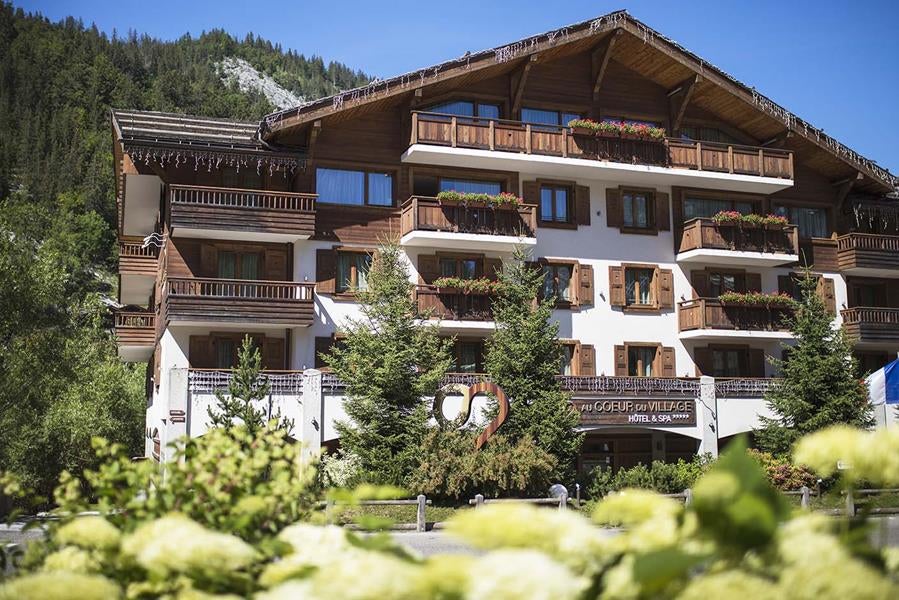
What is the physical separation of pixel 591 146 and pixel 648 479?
37.5 ft

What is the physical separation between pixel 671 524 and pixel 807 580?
0.64 metres

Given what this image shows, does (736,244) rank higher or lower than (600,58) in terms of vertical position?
lower

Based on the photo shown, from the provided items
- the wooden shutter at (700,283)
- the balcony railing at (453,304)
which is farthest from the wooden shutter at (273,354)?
the wooden shutter at (700,283)

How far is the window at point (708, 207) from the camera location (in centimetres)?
3547

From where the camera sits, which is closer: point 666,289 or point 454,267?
point 454,267

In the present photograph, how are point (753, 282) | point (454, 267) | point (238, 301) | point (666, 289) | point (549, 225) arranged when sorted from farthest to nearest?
1. point (753, 282)
2. point (666, 289)
3. point (549, 225)
4. point (454, 267)
5. point (238, 301)

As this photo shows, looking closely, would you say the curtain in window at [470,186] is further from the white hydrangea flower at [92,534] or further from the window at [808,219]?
the white hydrangea flower at [92,534]

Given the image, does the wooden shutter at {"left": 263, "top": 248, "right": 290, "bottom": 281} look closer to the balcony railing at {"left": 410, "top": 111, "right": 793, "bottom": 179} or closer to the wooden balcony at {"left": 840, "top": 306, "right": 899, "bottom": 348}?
the balcony railing at {"left": 410, "top": 111, "right": 793, "bottom": 179}

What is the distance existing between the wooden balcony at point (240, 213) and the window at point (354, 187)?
121 centimetres

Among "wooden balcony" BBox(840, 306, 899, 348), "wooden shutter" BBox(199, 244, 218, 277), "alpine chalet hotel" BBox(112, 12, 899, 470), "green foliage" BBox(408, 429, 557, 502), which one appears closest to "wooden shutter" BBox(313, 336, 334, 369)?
"alpine chalet hotel" BBox(112, 12, 899, 470)

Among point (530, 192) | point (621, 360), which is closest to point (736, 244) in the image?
point (621, 360)

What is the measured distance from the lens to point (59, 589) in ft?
10.4

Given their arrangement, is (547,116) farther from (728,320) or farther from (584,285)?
(728,320)

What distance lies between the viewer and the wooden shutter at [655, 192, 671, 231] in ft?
115
